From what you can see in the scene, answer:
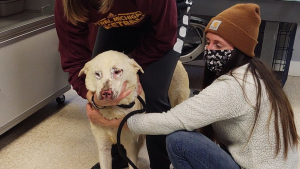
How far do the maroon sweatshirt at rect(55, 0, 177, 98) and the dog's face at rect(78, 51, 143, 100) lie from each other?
16 cm

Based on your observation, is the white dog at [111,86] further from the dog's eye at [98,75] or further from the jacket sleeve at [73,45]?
the jacket sleeve at [73,45]

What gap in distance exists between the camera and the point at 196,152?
111 centimetres

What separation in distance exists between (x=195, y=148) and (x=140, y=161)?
69cm

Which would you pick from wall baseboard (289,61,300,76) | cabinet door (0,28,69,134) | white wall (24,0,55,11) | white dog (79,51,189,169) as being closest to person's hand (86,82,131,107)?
white dog (79,51,189,169)

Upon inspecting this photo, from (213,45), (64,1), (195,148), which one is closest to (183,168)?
(195,148)

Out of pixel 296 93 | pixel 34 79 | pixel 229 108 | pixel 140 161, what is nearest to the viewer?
pixel 229 108

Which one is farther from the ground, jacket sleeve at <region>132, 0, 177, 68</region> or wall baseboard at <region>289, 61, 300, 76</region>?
jacket sleeve at <region>132, 0, 177, 68</region>

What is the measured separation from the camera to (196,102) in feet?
3.53

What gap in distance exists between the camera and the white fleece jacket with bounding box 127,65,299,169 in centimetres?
105

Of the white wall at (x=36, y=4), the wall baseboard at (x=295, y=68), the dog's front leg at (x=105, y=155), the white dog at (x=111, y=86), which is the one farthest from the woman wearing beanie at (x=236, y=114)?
the wall baseboard at (x=295, y=68)

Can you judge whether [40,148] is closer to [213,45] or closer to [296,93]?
[213,45]

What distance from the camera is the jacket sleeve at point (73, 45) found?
1.27 meters

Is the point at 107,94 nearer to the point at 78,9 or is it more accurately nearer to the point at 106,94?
the point at 106,94

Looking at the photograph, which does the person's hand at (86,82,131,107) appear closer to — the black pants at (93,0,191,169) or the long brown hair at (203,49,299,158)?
the black pants at (93,0,191,169)
